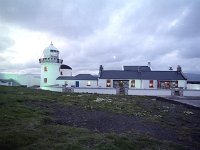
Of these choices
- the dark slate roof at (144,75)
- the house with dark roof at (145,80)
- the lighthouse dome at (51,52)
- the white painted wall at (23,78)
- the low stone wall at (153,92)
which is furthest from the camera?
the white painted wall at (23,78)

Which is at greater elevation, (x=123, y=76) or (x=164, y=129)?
(x=123, y=76)

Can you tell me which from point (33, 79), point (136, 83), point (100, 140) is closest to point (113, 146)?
point (100, 140)

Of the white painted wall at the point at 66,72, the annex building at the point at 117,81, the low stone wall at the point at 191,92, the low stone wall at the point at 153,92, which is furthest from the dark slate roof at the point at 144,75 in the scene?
the white painted wall at the point at 66,72

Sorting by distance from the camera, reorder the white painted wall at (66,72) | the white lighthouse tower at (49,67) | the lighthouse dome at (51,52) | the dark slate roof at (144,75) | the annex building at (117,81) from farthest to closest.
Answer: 1. the white painted wall at (66,72)
2. the lighthouse dome at (51,52)
3. the white lighthouse tower at (49,67)
4. the dark slate roof at (144,75)
5. the annex building at (117,81)

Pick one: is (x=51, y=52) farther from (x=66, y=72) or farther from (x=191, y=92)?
(x=191, y=92)

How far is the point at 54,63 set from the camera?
220ft

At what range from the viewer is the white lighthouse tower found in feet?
219

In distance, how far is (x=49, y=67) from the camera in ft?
221

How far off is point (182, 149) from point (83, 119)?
8.00 metres

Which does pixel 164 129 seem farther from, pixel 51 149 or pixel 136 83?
pixel 136 83

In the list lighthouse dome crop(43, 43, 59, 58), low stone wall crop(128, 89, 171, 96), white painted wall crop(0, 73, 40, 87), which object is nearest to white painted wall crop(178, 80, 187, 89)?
low stone wall crop(128, 89, 171, 96)

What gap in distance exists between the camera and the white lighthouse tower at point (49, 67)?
6675cm

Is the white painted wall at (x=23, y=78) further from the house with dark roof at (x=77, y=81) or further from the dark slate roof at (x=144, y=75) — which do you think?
the dark slate roof at (x=144, y=75)

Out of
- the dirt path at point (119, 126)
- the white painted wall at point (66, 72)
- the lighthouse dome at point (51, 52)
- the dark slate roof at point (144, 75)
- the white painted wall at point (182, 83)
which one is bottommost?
the dirt path at point (119, 126)
